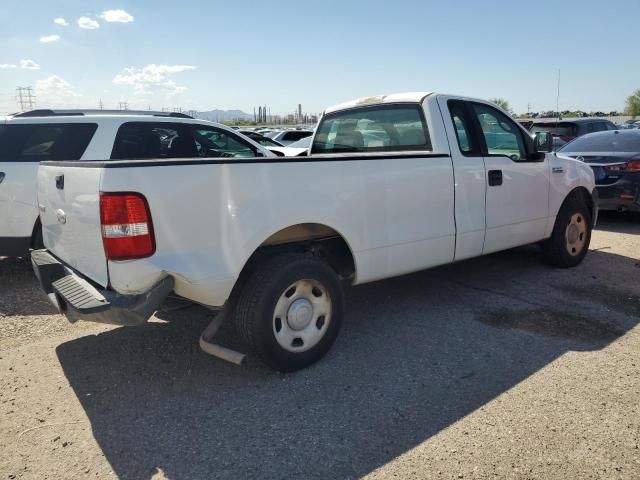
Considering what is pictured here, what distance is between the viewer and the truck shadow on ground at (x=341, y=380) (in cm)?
273

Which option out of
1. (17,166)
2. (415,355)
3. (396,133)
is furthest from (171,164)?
(17,166)

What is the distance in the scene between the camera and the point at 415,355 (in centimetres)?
387

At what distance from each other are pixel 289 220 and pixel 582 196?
439 centimetres

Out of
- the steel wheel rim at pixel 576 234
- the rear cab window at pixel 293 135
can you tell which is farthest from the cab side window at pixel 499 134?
the rear cab window at pixel 293 135

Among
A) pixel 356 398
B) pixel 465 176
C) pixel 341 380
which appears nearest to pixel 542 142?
pixel 465 176

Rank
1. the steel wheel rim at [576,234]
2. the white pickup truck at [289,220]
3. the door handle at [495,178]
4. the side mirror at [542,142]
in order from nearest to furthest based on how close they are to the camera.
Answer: the white pickup truck at [289,220]
the door handle at [495,178]
the side mirror at [542,142]
the steel wheel rim at [576,234]

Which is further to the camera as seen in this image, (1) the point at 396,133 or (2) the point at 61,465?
(1) the point at 396,133

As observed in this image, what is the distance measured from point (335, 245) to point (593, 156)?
6.79m

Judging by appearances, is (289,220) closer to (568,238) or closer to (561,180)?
(561,180)

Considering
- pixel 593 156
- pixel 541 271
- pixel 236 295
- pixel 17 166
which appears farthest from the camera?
pixel 593 156

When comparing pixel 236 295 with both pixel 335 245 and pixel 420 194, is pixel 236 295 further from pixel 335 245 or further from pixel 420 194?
pixel 420 194

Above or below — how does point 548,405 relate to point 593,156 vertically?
below

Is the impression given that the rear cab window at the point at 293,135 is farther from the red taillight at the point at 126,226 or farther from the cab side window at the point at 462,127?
the red taillight at the point at 126,226

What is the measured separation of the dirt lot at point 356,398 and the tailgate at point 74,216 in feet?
2.03
